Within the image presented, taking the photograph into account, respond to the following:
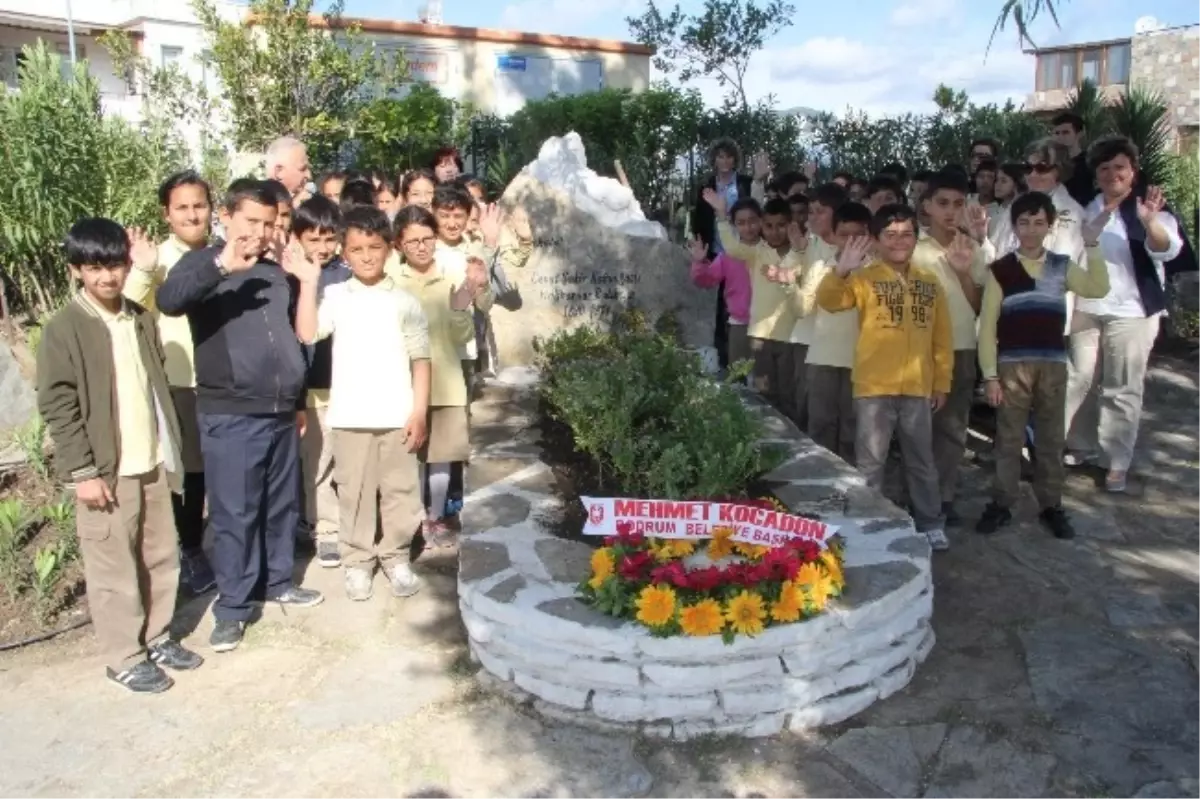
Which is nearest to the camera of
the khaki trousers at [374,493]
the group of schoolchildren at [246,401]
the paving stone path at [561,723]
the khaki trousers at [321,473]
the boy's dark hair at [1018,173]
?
the paving stone path at [561,723]

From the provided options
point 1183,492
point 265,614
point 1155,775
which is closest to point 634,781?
point 1155,775

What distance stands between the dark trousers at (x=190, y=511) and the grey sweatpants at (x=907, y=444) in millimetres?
2885

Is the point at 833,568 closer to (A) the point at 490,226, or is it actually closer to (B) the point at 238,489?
(B) the point at 238,489

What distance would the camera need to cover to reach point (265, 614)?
4.15 m

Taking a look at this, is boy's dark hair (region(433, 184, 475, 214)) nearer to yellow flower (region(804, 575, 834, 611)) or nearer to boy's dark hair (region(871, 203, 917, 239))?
boy's dark hair (region(871, 203, 917, 239))

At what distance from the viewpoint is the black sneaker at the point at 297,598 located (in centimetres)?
421

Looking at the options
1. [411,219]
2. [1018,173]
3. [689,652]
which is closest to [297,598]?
[411,219]

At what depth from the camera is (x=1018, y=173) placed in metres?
6.27

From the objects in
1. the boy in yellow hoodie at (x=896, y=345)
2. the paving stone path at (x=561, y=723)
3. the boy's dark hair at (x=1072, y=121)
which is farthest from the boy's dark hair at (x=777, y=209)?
the paving stone path at (x=561, y=723)

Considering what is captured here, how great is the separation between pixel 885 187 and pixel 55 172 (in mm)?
5538

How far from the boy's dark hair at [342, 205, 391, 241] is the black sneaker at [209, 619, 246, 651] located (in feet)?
5.14

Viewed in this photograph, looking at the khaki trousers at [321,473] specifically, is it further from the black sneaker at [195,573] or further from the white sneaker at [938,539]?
the white sneaker at [938,539]

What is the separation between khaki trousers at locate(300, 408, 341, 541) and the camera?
4688 millimetres

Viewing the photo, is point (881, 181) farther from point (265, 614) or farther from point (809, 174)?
point (265, 614)
